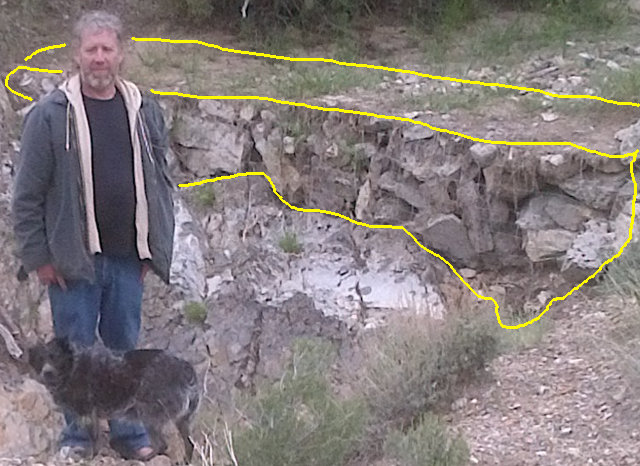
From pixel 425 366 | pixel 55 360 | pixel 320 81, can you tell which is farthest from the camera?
pixel 320 81

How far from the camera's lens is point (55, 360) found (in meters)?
3.92

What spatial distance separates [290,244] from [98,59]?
11.9ft

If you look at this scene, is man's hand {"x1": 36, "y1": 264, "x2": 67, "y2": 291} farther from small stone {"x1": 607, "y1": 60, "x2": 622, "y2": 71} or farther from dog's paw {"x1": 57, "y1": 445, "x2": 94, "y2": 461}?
small stone {"x1": 607, "y1": 60, "x2": 622, "y2": 71}

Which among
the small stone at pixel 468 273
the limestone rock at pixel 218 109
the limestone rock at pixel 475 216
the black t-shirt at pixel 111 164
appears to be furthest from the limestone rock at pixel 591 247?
the black t-shirt at pixel 111 164

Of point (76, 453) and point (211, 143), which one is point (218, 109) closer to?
point (211, 143)

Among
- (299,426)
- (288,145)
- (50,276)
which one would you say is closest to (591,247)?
(288,145)

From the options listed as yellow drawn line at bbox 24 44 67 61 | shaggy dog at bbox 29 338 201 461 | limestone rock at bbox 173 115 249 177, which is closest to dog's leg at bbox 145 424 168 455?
shaggy dog at bbox 29 338 201 461

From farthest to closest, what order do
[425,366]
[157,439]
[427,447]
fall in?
[425,366], [157,439], [427,447]

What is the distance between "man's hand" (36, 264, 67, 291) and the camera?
377 cm

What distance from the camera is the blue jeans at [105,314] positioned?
12.7ft

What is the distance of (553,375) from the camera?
4418 mm

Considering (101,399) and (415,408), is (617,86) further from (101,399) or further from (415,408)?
(101,399)

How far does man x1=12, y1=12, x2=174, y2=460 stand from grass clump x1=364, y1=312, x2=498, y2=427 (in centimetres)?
109

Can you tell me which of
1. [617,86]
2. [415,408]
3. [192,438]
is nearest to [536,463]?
[415,408]
